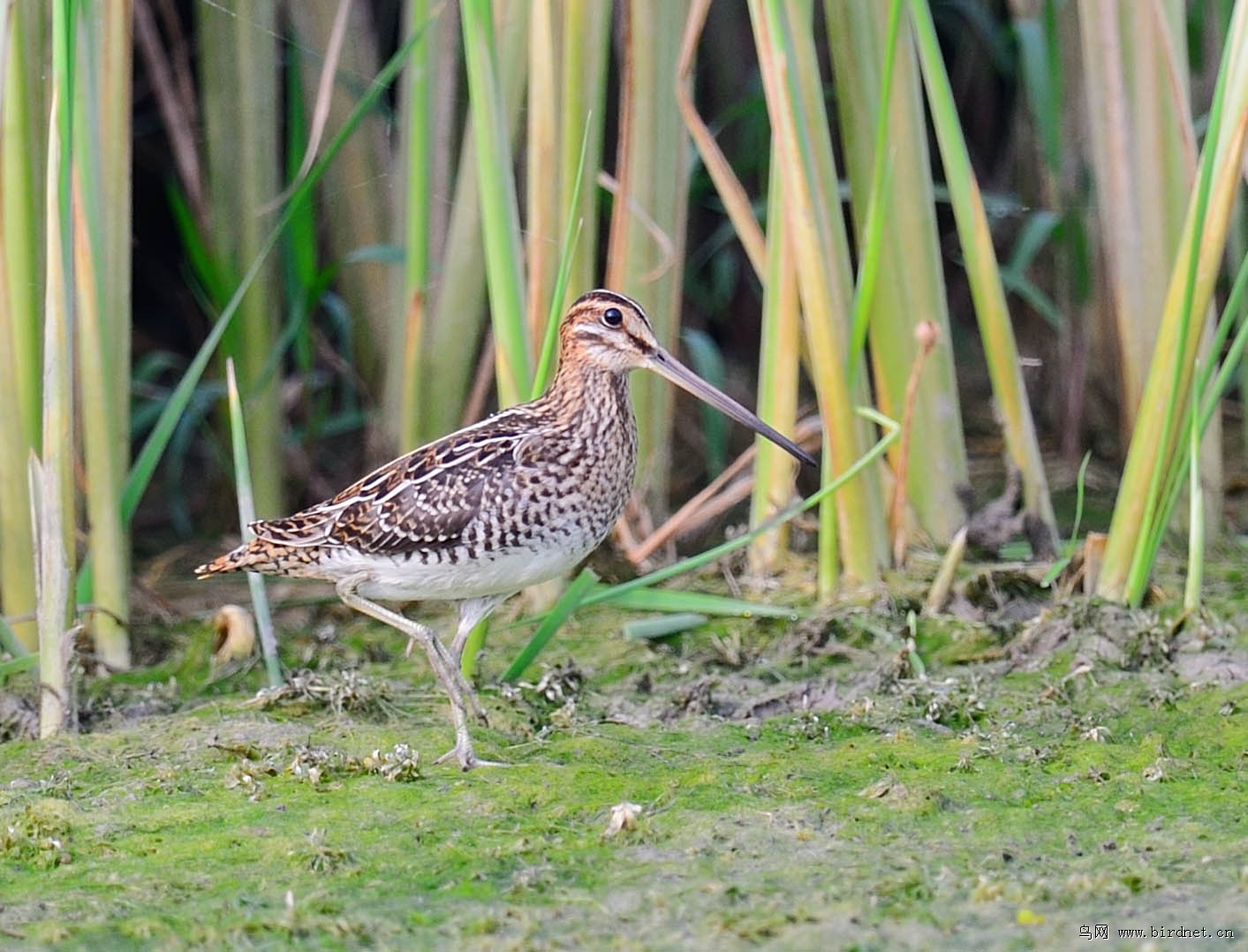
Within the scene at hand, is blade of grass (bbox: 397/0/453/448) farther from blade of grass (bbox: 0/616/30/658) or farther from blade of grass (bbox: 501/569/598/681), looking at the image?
blade of grass (bbox: 0/616/30/658)

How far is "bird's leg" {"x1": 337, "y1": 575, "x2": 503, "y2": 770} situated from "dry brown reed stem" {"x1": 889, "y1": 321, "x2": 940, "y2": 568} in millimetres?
1413

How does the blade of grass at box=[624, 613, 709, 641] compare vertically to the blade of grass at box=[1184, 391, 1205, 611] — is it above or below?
below

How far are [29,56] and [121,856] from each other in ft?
6.68

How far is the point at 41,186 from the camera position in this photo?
432 centimetres

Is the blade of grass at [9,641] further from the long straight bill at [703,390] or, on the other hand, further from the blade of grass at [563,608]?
the long straight bill at [703,390]

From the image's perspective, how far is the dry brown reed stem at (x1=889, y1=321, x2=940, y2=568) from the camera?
4.68m

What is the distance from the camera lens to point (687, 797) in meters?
3.53

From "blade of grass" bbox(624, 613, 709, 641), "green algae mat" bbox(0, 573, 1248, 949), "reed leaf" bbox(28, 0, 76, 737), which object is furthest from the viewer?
"blade of grass" bbox(624, 613, 709, 641)

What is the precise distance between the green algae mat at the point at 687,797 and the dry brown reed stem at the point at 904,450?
0.25 meters

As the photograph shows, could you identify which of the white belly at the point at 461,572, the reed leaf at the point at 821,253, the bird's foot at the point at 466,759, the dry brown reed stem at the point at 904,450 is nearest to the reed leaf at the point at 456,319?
the reed leaf at the point at 821,253

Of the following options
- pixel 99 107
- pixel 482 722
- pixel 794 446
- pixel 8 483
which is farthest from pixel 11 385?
pixel 794 446

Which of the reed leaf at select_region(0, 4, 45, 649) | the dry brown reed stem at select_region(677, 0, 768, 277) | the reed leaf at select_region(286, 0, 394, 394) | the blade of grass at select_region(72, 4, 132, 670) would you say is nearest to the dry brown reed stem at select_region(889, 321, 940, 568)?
the dry brown reed stem at select_region(677, 0, 768, 277)
